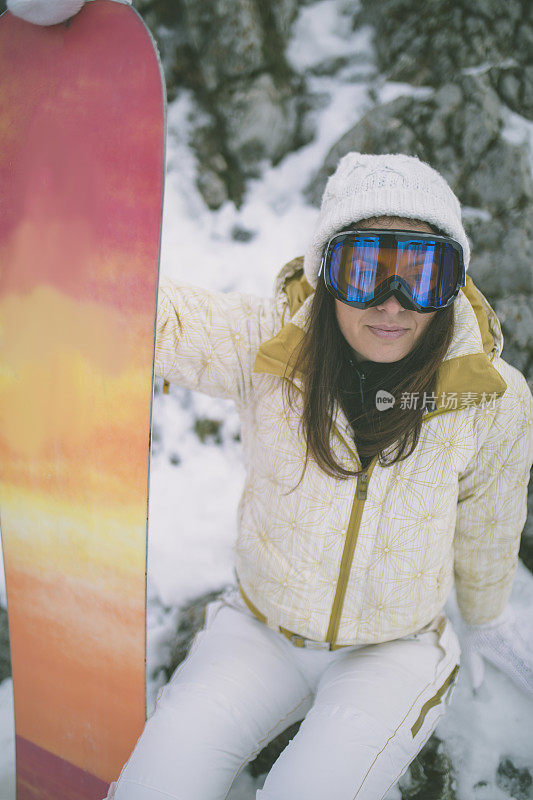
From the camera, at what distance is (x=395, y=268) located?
1.16m

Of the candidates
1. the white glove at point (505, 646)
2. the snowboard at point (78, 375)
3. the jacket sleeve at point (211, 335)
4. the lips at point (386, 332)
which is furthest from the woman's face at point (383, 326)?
the white glove at point (505, 646)

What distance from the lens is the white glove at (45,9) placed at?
3.63 feet

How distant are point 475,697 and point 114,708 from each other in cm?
128

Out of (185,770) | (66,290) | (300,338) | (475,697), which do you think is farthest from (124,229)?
(475,697)

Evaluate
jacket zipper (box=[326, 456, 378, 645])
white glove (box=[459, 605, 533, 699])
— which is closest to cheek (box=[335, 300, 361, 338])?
jacket zipper (box=[326, 456, 378, 645])

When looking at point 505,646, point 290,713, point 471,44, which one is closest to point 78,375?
point 290,713

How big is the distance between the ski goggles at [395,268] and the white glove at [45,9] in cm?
71

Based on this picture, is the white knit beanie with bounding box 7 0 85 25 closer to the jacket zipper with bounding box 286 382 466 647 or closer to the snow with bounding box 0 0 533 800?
the jacket zipper with bounding box 286 382 466 647

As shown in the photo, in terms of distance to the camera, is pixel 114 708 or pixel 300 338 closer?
pixel 300 338

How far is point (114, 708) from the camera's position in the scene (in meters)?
1.49

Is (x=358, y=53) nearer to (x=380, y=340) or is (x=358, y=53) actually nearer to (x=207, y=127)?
(x=207, y=127)

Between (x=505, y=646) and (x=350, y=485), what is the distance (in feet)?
2.96
